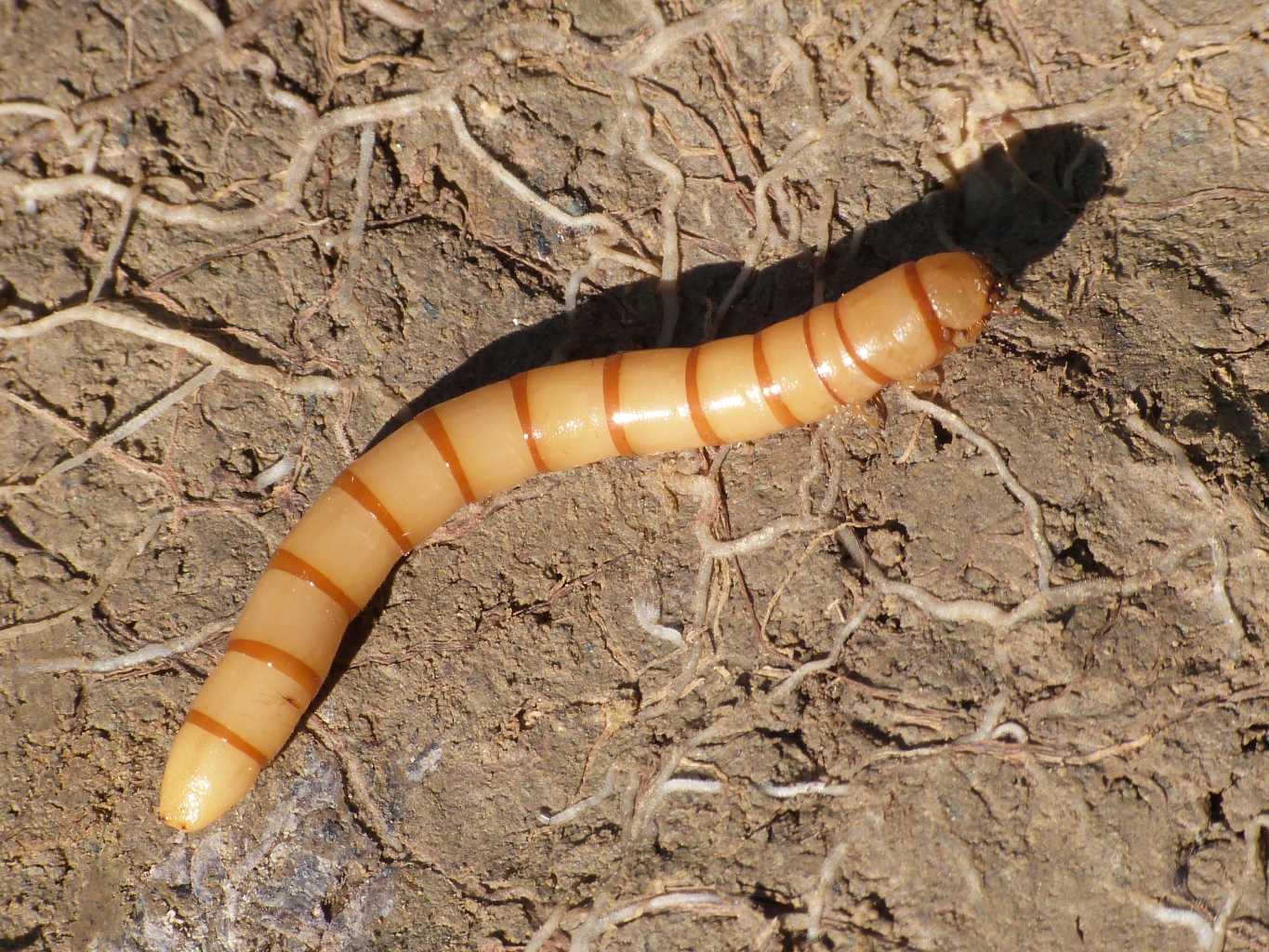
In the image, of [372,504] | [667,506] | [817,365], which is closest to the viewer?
[817,365]

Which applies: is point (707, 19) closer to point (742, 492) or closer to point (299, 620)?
point (742, 492)

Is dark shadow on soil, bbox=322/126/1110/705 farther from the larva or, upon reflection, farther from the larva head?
the larva head

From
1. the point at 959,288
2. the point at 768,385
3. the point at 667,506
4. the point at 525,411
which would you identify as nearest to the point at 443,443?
the point at 525,411

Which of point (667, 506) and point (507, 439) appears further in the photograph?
point (667, 506)

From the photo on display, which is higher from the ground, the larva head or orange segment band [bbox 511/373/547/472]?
the larva head

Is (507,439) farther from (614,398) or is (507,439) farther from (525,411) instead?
(614,398)

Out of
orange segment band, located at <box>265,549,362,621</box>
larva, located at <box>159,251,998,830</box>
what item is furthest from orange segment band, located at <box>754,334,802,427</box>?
orange segment band, located at <box>265,549,362,621</box>

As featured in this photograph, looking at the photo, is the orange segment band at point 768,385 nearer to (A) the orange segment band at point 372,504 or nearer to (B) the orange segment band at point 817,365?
(B) the orange segment band at point 817,365
